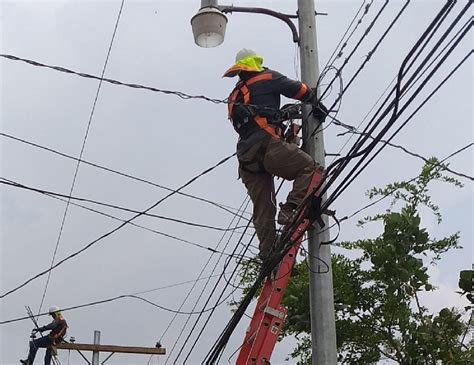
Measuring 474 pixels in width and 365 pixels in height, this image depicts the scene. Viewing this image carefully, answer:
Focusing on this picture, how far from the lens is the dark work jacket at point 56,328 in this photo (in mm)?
14117

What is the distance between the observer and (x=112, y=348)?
47.8 ft

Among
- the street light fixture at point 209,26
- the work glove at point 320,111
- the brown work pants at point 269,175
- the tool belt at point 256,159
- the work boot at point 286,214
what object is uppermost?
the street light fixture at point 209,26

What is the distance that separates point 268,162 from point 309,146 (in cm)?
43

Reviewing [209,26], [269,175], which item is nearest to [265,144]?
[269,175]

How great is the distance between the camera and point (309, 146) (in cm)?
630

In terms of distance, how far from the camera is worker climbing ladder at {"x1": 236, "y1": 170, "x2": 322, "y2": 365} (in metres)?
5.68

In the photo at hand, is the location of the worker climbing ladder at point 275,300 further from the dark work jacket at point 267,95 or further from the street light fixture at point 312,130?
the dark work jacket at point 267,95

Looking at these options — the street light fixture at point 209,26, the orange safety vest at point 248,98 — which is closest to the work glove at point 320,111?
the orange safety vest at point 248,98

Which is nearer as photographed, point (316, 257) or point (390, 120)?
point (390, 120)

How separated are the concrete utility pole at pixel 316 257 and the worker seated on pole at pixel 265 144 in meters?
0.23

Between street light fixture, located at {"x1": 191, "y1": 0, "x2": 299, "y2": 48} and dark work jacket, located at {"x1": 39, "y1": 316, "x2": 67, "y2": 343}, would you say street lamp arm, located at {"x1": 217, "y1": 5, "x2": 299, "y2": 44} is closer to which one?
street light fixture, located at {"x1": 191, "y1": 0, "x2": 299, "y2": 48}

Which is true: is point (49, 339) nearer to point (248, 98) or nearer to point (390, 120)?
point (248, 98)

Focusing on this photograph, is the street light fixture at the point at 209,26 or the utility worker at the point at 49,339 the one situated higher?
the utility worker at the point at 49,339

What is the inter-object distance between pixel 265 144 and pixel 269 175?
38 centimetres
